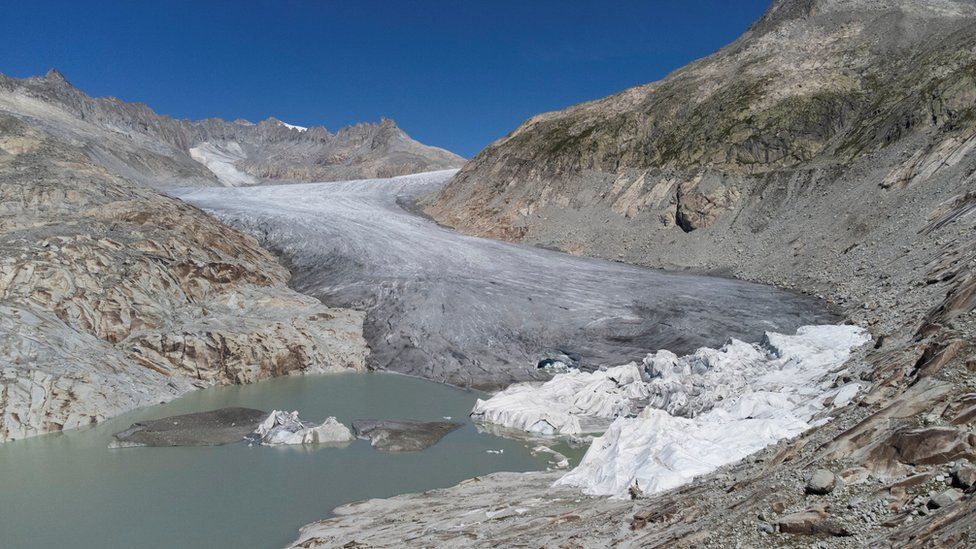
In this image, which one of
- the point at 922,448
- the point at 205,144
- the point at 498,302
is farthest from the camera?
the point at 205,144

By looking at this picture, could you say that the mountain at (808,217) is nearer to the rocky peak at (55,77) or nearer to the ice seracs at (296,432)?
the ice seracs at (296,432)

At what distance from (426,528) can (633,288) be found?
2106cm

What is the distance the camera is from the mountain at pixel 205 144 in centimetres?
6750

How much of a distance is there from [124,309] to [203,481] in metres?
11.1

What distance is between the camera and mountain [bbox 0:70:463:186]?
67.5m

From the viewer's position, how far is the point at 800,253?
31906mm

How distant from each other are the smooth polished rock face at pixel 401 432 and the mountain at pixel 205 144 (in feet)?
163

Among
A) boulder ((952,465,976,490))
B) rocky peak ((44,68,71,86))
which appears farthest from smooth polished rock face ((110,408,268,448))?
rocky peak ((44,68,71,86))

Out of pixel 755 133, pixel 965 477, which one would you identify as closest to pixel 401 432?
pixel 965 477

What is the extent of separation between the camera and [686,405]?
1705 cm

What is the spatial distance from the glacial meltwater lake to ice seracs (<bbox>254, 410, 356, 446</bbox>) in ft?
1.42

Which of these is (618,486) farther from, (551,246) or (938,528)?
(551,246)

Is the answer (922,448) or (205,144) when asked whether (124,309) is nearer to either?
(922,448)

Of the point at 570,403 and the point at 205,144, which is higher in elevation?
the point at 205,144
